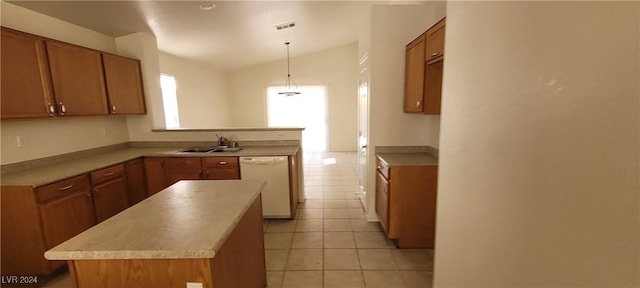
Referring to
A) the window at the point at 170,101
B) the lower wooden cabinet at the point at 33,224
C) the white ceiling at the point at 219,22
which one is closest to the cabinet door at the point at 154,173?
the lower wooden cabinet at the point at 33,224

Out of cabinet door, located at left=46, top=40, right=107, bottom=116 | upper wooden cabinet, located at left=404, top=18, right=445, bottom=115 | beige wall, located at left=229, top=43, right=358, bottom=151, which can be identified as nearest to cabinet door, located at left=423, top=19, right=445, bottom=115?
upper wooden cabinet, located at left=404, top=18, right=445, bottom=115

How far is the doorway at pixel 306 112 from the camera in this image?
7.84 metres

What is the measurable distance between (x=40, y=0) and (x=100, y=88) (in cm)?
88

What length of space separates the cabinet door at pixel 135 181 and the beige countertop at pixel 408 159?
9.20ft

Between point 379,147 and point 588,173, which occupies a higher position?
point 588,173

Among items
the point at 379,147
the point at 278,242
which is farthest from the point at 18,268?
the point at 379,147

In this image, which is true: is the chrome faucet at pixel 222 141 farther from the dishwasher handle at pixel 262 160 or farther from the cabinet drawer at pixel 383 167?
the cabinet drawer at pixel 383 167

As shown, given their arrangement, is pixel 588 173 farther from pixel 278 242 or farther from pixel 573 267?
pixel 278 242

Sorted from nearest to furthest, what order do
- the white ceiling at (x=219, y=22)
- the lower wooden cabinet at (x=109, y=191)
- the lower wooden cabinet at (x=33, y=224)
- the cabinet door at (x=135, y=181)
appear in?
the lower wooden cabinet at (x=33, y=224), the lower wooden cabinet at (x=109, y=191), the white ceiling at (x=219, y=22), the cabinet door at (x=135, y=181)

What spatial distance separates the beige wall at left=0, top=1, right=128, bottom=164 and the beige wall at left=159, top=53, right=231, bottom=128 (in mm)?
1846

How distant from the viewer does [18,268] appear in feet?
6.91

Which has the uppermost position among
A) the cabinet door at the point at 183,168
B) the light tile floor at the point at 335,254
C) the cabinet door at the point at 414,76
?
the cabinet door at the point at 414,76

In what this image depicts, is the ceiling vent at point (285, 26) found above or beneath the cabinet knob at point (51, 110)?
above

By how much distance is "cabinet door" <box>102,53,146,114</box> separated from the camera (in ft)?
9.98
